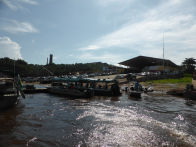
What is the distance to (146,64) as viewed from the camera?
73938 millimetres

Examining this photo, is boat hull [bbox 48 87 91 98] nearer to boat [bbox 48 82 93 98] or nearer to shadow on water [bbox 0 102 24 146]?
boat [bbox 48 82 93 98]

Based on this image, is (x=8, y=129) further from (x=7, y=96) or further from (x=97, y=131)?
(x=7, y=96)

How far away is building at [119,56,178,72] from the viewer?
6444cm

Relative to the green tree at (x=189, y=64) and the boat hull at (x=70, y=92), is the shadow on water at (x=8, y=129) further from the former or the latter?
the green tree at (x=189, y=64)

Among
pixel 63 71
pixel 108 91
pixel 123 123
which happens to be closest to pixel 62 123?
pixel 123 123

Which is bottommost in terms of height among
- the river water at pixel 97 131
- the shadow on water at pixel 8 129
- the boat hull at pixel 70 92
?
the river water at pixel 97 131

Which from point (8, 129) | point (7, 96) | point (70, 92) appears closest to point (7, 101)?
point (7, 96)

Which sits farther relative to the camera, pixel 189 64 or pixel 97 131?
pixel 189 64

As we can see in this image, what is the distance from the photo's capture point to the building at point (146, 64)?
211 feet

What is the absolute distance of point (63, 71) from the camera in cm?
8081

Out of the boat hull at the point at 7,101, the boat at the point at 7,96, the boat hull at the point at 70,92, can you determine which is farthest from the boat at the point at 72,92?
the boat hull at the point at 7,101

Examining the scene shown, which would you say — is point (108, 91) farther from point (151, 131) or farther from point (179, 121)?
point (151, 131)

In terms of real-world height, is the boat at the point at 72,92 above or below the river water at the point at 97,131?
above

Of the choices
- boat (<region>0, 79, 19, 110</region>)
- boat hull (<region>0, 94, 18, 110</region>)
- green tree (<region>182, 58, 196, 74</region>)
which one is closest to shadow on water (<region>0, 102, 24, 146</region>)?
boat hull (<region>0, 94, 18, 110</region>)
